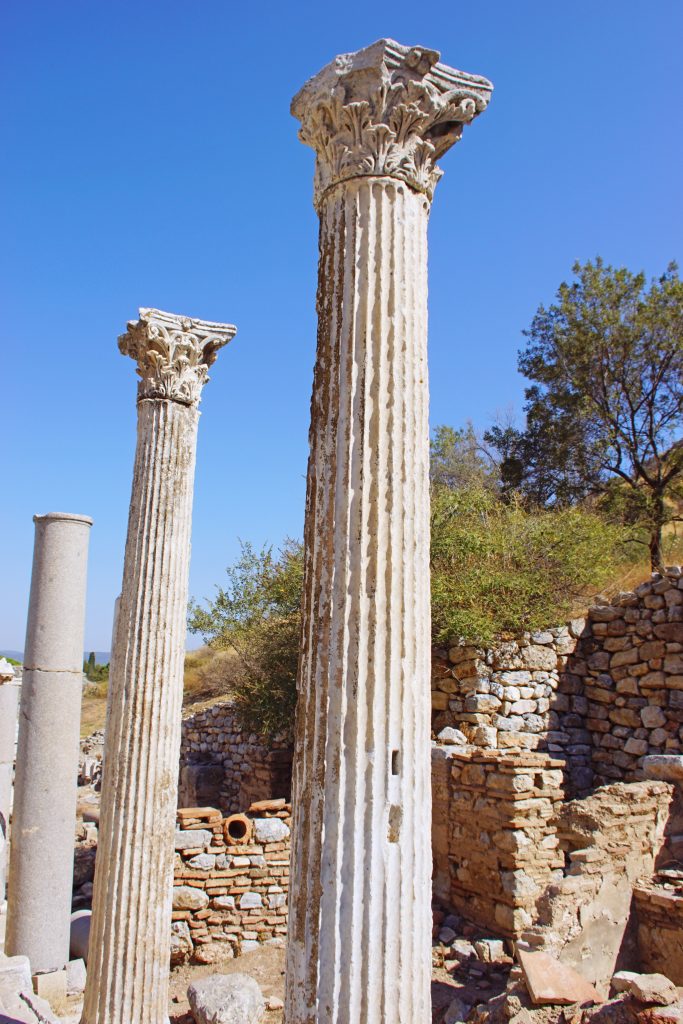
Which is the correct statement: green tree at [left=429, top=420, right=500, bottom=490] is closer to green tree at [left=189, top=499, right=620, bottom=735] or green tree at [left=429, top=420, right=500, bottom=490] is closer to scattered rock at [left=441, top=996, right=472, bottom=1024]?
green tree at [left=189, top=499, right=620, bottom=735]

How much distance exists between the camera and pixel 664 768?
7855mm

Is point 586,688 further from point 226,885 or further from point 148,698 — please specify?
point 148,698

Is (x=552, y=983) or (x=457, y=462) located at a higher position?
(x=457, y=462)

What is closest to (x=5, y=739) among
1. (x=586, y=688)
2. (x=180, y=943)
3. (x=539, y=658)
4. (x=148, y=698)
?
(x=148, y=698)

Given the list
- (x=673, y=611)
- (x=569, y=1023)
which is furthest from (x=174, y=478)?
(x=673, y=611)

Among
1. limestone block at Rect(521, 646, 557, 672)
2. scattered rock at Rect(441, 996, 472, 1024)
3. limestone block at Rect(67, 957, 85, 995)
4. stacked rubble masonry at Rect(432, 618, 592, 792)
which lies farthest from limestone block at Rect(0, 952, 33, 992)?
limestone block at Rect(521, 646, 557, 672)

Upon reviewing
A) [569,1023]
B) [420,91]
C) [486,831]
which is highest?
[420,91]

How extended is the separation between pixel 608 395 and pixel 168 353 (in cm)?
1401

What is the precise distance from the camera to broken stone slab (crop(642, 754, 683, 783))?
7730mm

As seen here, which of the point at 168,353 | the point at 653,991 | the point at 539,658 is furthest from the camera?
the point at 539,658

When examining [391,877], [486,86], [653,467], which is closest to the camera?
[391,877]

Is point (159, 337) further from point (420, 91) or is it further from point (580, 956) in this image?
point (580, 956)

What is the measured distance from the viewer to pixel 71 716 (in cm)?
706

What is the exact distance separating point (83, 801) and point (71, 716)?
10.2m
